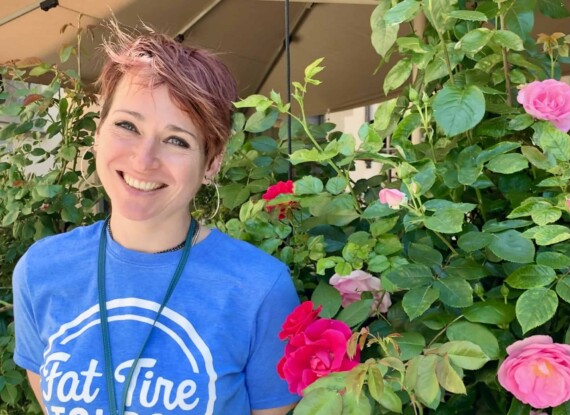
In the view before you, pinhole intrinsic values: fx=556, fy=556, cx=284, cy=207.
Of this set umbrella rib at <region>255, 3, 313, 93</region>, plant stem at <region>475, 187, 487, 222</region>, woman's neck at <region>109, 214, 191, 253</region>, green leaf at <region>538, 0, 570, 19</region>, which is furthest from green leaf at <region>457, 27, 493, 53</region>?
umbrella rib at <region>255, 3, 313, 93</region>

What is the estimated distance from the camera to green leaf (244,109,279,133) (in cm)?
121

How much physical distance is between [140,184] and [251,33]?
262 centimetres

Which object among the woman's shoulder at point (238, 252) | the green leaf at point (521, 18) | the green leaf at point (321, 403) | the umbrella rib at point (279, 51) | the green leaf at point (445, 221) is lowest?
the umbrella rib at point (279, 51)

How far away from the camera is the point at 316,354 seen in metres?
0.65

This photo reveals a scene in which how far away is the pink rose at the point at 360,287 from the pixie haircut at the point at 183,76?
12.5 inches

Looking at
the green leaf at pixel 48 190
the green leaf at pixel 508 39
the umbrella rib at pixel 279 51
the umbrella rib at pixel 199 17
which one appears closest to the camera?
the green leaf at pixel 508 39

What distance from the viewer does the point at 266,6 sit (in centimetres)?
306

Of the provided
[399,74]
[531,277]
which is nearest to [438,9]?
[399,74]

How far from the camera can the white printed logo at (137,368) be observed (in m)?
0.86

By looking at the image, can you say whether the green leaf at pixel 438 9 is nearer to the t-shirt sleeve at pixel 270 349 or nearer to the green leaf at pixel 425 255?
the green leaf at pixel 425 255

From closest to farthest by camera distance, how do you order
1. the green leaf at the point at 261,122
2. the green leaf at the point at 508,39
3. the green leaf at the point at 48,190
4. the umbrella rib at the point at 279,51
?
the green leaf at the point at 508,39
the green leaf at the point at 261,122
the green leaf at the point at 48,190
the umbrella rib at the point at 279,51

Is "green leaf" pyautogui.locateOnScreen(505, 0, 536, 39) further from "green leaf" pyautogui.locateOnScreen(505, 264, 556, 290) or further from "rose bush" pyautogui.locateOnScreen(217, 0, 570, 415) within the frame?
"green leaf" pyautogui.locateOnScreen(505, 264, 556, 290)

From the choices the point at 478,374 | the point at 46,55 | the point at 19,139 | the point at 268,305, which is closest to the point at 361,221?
the point at 268,305

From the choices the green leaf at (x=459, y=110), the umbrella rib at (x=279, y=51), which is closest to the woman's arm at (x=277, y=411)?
the green leaf at (x=459, y=110)
